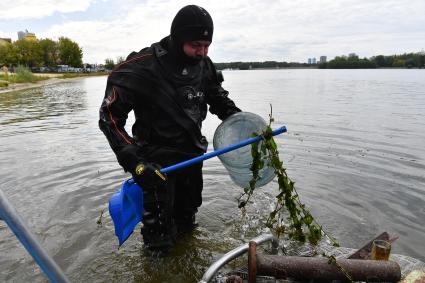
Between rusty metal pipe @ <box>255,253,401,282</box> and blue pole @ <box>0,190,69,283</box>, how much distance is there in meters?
1.47

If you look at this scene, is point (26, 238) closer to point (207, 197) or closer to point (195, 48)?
point (195, 48)

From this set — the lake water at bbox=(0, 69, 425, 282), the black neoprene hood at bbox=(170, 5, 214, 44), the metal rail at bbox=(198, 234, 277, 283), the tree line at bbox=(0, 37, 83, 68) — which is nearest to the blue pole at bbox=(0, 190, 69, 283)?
the metal rail at bbox=(198, 234, 277, 283)

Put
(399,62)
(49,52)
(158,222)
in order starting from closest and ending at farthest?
1. (158,222)
2. (49,52)
3. (399,62)

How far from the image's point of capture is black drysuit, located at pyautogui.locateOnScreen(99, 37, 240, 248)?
3.34 meters

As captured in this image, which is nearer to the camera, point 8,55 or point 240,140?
point 240,140

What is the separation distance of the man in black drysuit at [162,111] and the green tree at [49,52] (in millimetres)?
97632

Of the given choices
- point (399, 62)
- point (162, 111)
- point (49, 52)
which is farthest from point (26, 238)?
point (399, 62)

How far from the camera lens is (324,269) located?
9.32ft

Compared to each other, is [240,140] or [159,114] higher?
[159,114]

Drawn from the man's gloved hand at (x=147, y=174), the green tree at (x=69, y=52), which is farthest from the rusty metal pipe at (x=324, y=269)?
the green tree at (x=69, y=52)

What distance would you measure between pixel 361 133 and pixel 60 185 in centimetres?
841

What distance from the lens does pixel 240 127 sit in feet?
13.7

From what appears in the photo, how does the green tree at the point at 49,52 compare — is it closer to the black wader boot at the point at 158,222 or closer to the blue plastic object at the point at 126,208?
the black wader boot at the point at 158,222

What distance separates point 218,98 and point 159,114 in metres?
0.91
